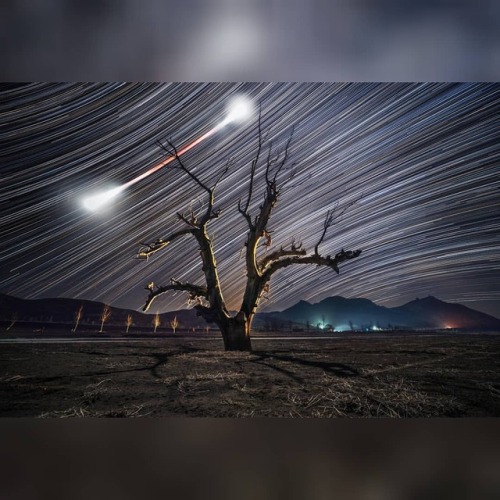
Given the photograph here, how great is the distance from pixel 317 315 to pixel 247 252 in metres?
0.86

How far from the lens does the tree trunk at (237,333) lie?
302 cm

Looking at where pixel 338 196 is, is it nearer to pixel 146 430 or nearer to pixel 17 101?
pixel 146 430

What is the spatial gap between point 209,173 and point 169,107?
0.67 meters

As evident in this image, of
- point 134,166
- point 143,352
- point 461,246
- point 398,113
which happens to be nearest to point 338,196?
point 398,113

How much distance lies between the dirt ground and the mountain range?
4.8 inches

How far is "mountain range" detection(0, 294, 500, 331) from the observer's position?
2961 millimetres

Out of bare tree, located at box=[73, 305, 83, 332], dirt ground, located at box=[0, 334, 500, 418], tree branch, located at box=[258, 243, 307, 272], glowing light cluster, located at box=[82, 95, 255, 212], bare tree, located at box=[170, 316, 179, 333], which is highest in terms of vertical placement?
glowing light cluster, located at box=[82, 95, 255, 212]

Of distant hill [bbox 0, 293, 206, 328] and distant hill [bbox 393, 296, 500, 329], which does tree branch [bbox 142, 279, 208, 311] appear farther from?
distant hill [bbox 393, 296, 500, 329]

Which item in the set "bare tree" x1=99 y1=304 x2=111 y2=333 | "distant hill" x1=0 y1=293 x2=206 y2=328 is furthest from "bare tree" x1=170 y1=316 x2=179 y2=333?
"bare tree" x1=99 y1=304 x2=111 y2=333

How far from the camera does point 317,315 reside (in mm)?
3162

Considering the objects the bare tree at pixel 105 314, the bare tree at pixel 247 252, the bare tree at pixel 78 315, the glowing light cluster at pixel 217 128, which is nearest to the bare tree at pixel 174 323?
the bare tree at pixel 247 252

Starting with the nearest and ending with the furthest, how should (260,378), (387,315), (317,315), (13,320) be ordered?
(260,378)
(13,320)
(387,315)
(317,315)

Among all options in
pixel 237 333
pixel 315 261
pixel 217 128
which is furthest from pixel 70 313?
pixel 315 261

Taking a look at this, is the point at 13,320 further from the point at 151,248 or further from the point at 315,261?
the point at 315,261
